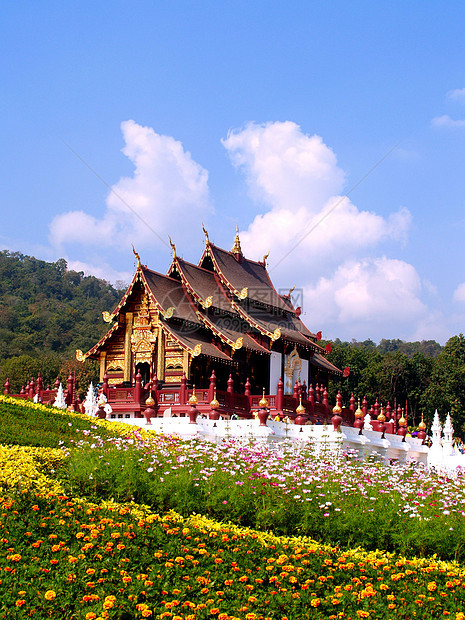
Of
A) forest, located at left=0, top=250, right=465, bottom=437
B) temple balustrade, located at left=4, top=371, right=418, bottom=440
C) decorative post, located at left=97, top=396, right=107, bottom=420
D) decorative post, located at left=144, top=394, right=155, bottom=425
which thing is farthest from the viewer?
forest, located at left=0, top=250, right=465, bottom=437

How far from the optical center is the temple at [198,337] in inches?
1033

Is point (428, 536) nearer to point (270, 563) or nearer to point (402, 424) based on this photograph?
point (270, 563)

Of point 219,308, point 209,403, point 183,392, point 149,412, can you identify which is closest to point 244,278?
point 219,308

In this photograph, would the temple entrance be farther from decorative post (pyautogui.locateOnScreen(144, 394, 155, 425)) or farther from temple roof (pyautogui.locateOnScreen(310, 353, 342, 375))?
temple roof (pyautogui.locateOnScreen(310, 353, 342, 375))

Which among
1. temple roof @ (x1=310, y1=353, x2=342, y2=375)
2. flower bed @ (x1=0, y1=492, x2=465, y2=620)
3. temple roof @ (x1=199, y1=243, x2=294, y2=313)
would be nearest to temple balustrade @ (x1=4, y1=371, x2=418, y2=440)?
temple roof @ (x1=199, y1=243, x2=294, y2=313)

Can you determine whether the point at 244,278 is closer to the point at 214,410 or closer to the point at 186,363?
the point at 186,363

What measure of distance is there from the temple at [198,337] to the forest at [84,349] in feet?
69.1

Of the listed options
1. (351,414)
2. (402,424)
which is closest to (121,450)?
(351,414)

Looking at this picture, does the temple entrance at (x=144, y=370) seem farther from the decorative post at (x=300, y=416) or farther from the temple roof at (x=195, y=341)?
the decorative post at (x=300, y=416)

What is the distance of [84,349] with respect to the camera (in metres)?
68.9

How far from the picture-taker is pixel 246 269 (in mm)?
33156

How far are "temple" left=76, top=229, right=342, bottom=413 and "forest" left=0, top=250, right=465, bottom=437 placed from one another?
21075 millimetres

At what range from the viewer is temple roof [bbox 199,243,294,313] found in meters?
30.1

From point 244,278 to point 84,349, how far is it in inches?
1585
